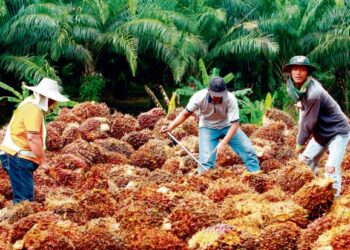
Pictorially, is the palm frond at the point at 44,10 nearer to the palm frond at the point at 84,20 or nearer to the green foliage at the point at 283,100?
the palm frond at the point at 84,20

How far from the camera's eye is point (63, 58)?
771 inches

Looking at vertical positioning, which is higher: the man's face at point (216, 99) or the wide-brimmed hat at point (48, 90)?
the wide-brimmed hat at point (48, 90)

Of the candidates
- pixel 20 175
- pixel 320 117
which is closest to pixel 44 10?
pixel 20 175

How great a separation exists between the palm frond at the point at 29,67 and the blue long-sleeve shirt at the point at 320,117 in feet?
33.0

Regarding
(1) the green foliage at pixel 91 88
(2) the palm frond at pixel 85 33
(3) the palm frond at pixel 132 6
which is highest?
(3) the palm frond at pixel 132 6

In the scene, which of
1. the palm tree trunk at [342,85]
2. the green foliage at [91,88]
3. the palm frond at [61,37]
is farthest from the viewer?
the palm tree trunk at [342,85]

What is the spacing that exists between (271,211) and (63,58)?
14.3m

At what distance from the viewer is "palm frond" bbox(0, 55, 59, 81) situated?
54.0 ft

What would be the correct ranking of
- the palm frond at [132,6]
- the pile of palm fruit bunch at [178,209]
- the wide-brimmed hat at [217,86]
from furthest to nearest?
the palm frond at [132,6]
the wide-brimmed hat at [217,86]
the pile of palm fruit bunch at [178,209]

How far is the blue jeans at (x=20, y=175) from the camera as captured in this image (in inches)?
280

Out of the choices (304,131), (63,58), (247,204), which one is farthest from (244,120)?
(247,204)

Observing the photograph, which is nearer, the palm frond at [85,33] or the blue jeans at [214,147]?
the blue jeans at [214,147]

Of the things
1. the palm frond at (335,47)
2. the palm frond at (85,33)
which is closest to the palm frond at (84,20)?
the palm frond at (85,33)

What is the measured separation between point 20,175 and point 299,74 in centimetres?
286
